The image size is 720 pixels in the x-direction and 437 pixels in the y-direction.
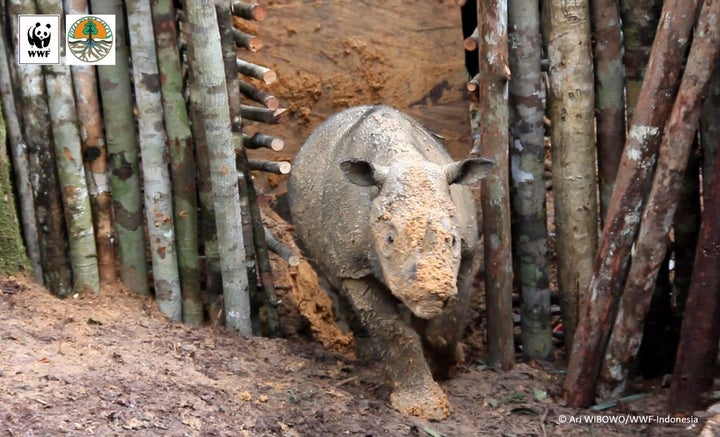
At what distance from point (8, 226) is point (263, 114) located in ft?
5.82

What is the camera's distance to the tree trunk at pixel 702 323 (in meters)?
6.02

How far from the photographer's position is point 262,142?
309 inches

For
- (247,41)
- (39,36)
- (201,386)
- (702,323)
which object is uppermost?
(39,36)

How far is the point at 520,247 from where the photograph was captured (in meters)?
7.37

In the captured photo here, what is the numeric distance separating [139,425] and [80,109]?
2.30 metres

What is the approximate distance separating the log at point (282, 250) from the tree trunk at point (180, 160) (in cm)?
58

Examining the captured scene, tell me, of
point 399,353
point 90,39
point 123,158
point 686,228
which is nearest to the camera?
point 399,353

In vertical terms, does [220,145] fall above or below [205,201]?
above

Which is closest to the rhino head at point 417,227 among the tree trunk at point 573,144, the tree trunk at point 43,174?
the tree trunk at point 573,144

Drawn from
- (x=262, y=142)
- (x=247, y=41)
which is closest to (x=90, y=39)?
(x=247, y=41)

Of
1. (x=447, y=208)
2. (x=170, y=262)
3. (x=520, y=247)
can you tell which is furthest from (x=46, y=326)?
(x=520, y=247)

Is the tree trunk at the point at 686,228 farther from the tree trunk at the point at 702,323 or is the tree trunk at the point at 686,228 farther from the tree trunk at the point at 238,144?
the tree trunk at the point at 238,144

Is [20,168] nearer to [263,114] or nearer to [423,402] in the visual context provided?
[263,114]

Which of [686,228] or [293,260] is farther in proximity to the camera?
[293,260]
